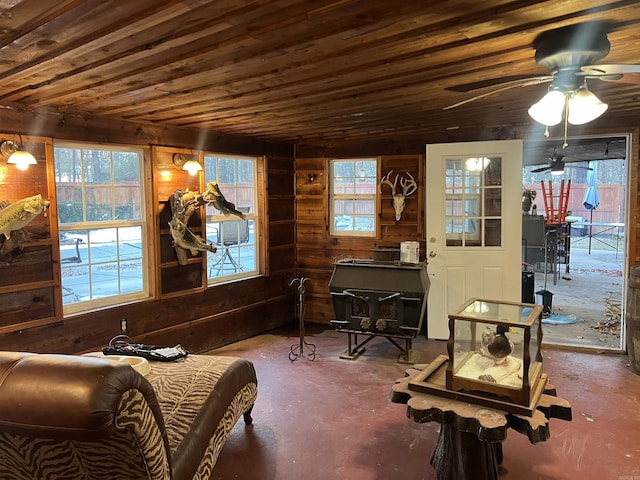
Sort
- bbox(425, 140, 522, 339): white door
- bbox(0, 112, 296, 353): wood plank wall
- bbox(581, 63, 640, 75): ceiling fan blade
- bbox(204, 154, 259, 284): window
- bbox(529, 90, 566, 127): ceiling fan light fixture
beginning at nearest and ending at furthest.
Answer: bbox(581, 63, 640, 75): ceiling fan blade, bbox(529, 90, 566, 127): ceiling fan light fixture, bbox(0, 112, 296, 353): wood plank wall, bbox(425, 140, 522, 339): white door, bbox(204, 154, 259, 284): window

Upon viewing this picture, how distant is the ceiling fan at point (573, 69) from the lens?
75.1 inches

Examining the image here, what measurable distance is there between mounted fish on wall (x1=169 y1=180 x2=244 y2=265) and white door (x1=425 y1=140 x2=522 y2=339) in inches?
82.7

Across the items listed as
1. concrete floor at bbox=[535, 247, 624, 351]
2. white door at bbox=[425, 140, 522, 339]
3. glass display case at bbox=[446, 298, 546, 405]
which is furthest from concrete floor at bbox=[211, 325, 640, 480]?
white door at bbox=[425, 140, 522, 339]

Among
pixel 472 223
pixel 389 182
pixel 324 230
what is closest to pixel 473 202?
pixel 472 223

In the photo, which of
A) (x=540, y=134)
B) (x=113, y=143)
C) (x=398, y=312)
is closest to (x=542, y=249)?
(x=540, y=134)

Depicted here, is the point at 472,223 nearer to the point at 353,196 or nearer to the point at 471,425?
the point at 353,196

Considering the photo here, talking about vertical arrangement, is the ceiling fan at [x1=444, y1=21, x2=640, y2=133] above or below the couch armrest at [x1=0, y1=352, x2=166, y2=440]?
above

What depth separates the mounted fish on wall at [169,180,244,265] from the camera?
4359 mm

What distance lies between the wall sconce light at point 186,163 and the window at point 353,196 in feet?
5.97

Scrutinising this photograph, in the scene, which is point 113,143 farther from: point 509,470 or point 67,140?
point 509,470

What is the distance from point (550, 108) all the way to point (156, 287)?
3529 millimetres

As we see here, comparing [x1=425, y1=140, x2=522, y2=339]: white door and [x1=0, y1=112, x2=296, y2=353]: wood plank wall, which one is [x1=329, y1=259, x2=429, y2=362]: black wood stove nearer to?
[x1=425, y1=140, x2=522, y2=339]: white door

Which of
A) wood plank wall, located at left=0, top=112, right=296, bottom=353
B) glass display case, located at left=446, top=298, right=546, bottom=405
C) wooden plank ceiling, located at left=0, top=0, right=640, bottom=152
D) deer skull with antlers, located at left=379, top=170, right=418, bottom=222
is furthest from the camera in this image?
deer skull with antlers, located at left=379, top=170, right=418, bottom=222

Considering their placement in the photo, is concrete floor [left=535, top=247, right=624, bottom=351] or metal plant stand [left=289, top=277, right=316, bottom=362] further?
concrete floor [left=535, top=247, right=624, bottom=351]
